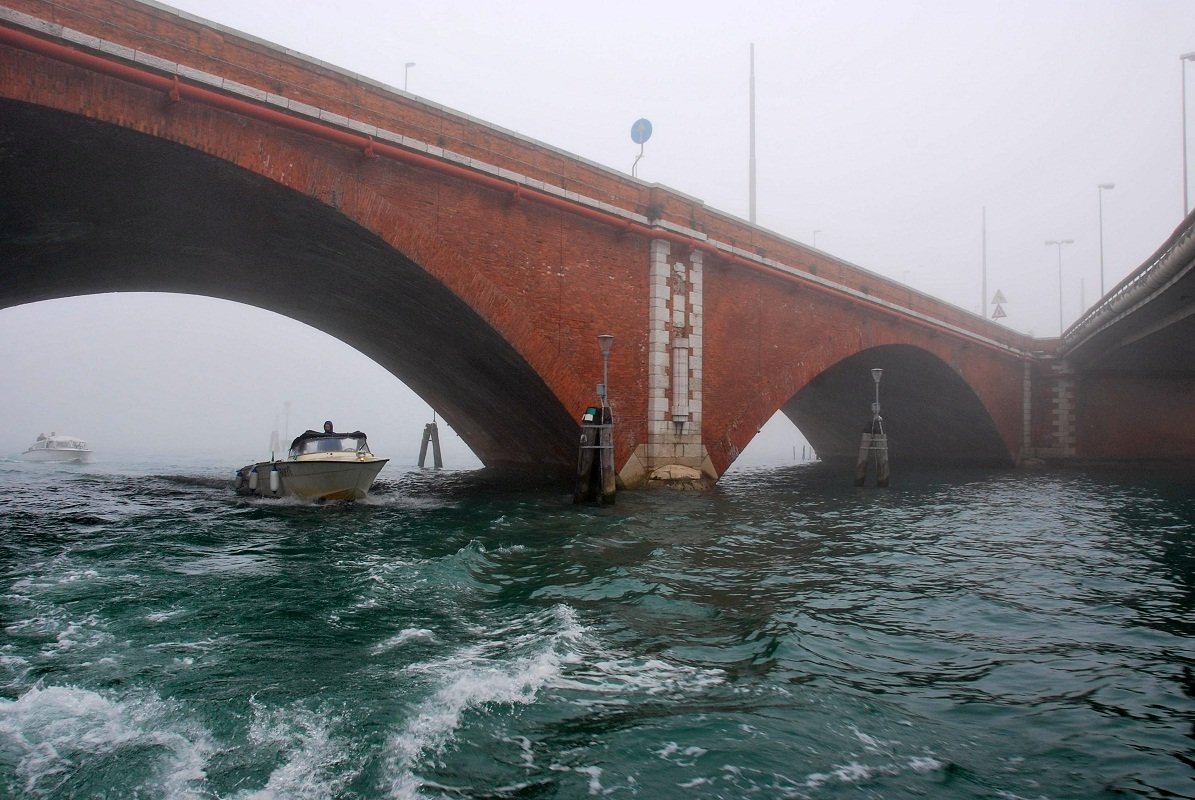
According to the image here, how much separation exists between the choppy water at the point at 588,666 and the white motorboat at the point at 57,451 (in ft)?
112

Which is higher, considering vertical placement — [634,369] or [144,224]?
[144,224]

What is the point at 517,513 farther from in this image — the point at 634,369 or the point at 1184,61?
the point at 1184,61

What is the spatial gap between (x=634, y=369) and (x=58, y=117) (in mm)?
12758

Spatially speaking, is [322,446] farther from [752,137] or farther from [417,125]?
[752,137]

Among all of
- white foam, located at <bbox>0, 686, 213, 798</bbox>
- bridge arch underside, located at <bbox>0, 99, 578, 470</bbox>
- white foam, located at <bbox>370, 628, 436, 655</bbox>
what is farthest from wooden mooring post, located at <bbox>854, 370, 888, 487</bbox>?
white foam, located at <bbox>0, 686, 213, 798</bbox>

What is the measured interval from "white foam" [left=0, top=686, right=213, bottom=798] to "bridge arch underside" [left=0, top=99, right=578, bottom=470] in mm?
9409

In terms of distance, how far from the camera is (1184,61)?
2697 centimetres

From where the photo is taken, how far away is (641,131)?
2166cm

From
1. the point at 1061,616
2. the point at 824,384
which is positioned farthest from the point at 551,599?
the point at 824,384

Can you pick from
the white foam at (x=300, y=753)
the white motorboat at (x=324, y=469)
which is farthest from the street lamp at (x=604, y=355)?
the white foam at (x=300, y=753)

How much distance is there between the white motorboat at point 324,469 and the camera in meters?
17.8

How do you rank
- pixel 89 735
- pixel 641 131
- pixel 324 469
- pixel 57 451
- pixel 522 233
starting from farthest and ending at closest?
pixel 57 451, pixel 641 131, pixel 324 469, pixel 522 233, pixel 89 735

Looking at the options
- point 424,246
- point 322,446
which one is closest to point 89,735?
point 424,246

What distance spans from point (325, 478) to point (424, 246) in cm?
620
